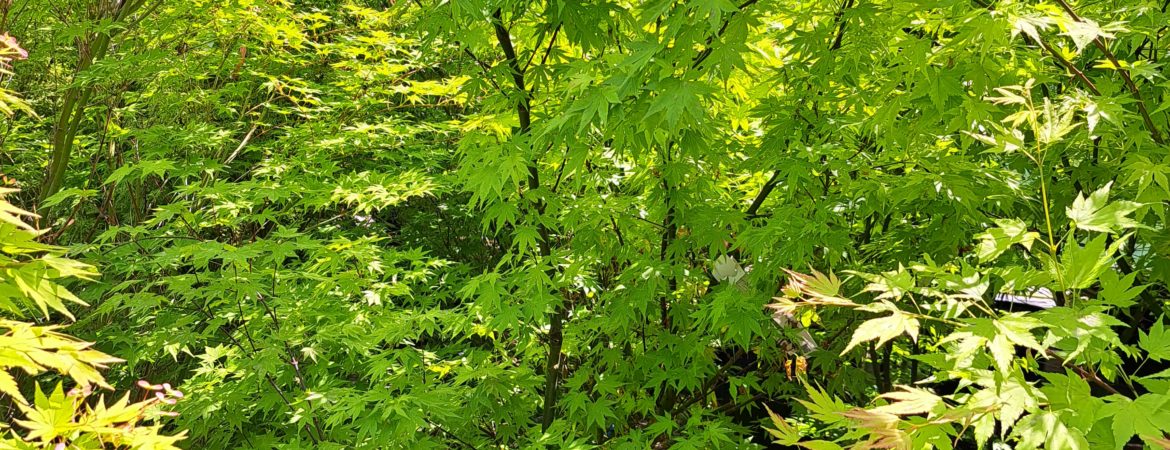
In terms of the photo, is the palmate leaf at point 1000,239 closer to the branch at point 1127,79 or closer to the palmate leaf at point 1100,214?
the palmate leaf at point 1100,214

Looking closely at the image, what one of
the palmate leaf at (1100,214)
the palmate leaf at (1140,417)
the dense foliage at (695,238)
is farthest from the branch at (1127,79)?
the palmate leaf at (1140,417)

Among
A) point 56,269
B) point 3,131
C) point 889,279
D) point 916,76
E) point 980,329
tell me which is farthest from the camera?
point 3,131

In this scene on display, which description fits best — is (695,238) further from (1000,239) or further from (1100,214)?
(1100,214)

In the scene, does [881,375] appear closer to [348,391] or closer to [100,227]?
[348,391]

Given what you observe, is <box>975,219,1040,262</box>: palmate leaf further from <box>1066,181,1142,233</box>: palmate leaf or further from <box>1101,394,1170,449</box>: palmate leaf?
<box>1101,394,1170,449</box>: palmate leaf

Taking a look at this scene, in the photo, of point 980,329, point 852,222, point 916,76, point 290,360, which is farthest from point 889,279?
point 290,360

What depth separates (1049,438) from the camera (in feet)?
3.42

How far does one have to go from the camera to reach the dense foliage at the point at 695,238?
130 centimetres

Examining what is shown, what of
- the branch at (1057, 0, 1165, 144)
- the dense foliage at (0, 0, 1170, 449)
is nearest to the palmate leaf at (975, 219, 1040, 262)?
the dense foliage at (0, 0, 1170, 449)

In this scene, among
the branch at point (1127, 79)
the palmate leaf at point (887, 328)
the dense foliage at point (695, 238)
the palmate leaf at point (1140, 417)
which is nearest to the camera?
the palmate leaf at point (1140, 417)

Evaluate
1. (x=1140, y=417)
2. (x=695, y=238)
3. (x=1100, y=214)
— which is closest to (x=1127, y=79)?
(x=1100, y=214)

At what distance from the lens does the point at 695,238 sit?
2467mm

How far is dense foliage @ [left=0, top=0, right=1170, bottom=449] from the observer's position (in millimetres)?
1299

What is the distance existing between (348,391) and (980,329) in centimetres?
218
